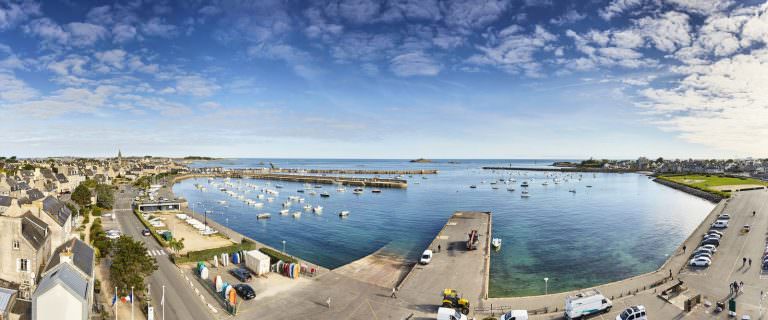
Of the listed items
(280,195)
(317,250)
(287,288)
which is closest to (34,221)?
(287,288)

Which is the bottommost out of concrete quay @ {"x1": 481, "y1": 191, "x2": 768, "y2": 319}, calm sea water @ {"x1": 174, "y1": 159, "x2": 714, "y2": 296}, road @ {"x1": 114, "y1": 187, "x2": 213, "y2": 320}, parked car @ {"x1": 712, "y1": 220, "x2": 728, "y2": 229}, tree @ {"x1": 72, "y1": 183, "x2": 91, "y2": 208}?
calm sea water @ {"x1": 174, "y1": 159, "x2": 714, "y2": 296}

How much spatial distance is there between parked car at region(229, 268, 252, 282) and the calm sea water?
39.3ft

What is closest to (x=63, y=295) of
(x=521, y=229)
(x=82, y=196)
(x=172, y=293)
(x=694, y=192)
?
(x=172, y=293)

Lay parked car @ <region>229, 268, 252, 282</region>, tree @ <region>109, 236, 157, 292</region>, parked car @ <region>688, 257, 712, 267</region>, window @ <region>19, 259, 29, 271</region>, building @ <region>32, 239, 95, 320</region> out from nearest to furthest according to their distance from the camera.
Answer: building @ <region>32, 239, 95, 320</region>, tree @ <region>109, 236, 157, 292</region>, window @ <region>19, 259, 29, 271</region>, parked car @ <region>229, 268, 252, 282</region>, parked car @ <region>688, 257, 712, 267</region>

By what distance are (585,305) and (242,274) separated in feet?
97.1

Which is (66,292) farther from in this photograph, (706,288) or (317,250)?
(706,288)

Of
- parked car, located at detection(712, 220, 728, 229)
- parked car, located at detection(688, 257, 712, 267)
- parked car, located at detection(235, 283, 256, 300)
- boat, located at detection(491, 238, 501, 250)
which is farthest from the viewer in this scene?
parked car, located at detection(712, 220, 728, 229)

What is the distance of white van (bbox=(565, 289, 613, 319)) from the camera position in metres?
28.1

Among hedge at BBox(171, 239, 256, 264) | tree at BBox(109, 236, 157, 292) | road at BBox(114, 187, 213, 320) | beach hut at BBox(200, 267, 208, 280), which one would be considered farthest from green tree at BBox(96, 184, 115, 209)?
tree at BBox(109, 236, 157, 292)

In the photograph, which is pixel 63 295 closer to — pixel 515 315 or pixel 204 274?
pixel 204 274

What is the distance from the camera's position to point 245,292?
33344mm

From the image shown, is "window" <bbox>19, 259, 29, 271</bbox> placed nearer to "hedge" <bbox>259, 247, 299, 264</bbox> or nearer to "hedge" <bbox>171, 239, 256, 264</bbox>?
"hedge" <bbox>171, 239, 256, 264</bbox>

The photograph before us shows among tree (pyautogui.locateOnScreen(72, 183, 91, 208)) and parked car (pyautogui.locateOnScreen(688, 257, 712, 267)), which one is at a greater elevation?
tree (pyautogui.locateOnScreen(72, 183, 91, 208))

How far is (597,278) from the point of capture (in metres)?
44.5
